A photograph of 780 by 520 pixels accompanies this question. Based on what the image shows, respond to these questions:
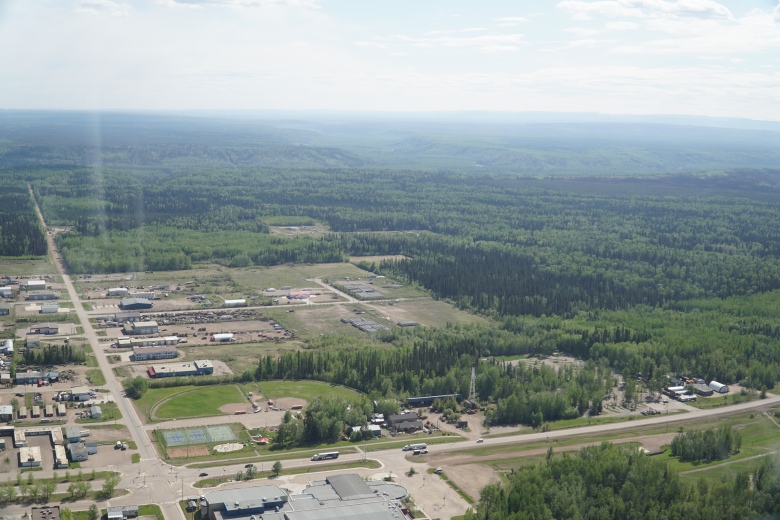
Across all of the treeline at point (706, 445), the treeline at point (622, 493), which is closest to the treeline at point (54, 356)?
the treeline at point (622, 493)

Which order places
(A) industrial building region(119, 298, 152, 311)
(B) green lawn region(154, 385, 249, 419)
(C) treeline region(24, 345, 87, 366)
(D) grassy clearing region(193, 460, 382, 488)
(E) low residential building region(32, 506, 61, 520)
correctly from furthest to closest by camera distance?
(A) industrial building region(119, 298, 152, 311), (C) treeline region(24, 345, 87, 366), (B) green lawn region(154, 385, 249, 419), (D) grassy clearing region(193, 460, 382, 488), (E) low residential building region(32, 506, 61, 520)

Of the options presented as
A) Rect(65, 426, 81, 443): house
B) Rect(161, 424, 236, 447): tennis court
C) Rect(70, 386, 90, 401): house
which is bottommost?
Rect(161, 424, 236, 447): tennis court

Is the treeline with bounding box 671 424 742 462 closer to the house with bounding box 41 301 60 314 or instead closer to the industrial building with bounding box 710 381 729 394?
the industrial building with bounding box 710 381 729 394

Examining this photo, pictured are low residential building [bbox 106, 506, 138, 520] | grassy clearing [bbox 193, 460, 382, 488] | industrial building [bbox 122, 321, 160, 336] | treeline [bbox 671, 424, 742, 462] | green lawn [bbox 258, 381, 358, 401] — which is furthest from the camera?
industrial building [bbox 122, 321, 160, 336]

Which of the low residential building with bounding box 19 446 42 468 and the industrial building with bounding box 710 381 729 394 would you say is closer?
the low residential building with bounding box 19 446 42 468

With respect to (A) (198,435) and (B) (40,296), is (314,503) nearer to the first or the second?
(A) (198,435)

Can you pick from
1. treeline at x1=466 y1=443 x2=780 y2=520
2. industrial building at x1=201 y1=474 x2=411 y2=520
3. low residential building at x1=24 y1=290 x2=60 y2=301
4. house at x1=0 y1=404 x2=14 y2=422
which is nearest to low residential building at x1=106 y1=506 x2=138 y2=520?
industrial building at x1=201 y1=474 x2=411 y2=520

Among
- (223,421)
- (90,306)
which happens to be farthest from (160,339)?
(223,421)

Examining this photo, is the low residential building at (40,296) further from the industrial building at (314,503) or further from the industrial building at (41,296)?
the industrial building at (314,503)

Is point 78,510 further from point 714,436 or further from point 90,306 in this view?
point 90,306
